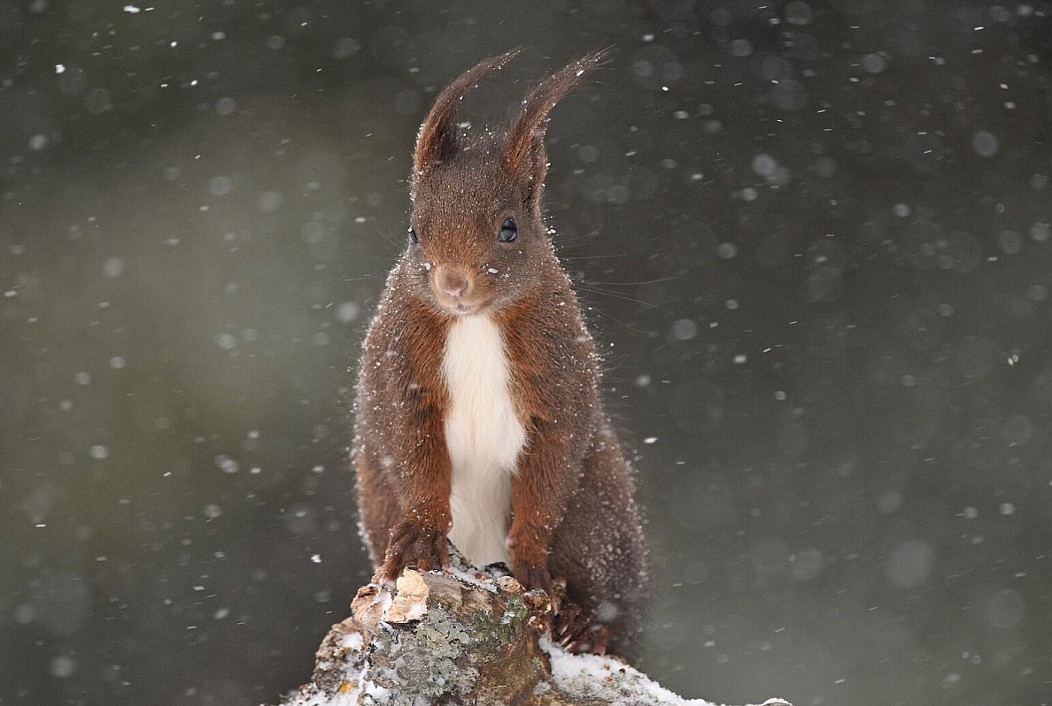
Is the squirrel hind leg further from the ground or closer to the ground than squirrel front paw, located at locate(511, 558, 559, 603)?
closer to the ground

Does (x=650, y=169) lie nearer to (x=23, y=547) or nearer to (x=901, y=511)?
(x=901, y=511)

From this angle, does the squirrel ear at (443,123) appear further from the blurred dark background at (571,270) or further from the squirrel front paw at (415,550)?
the blurred dark background at (571,270)

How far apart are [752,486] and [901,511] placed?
2.89 feet

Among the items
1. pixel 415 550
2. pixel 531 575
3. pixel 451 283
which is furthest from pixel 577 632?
pixel 451 283

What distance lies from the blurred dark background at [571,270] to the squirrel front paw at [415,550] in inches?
111

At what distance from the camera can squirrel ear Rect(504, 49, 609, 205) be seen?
3.10 m

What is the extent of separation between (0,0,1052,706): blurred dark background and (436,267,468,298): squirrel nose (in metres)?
3.02

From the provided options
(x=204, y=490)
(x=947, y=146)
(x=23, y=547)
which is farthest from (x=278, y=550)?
(x=947, y=146)

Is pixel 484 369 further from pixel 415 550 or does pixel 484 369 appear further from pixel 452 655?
pixel 452 655

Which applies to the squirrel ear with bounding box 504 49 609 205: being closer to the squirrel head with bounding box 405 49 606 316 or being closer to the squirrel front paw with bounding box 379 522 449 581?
the squirrel head with bounding box 405 49 606 316

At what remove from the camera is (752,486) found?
6.64 meters

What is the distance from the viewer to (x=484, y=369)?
3197 millimetres

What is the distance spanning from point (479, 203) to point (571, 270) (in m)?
3.01

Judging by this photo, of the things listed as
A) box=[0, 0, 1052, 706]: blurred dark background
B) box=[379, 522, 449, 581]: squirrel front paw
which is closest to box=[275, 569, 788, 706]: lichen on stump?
box=[379, 522, 449, 581]: squirrel front paw
